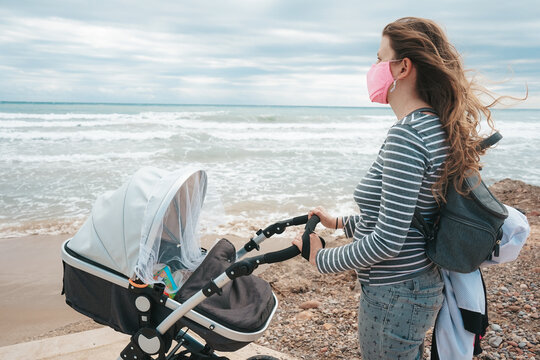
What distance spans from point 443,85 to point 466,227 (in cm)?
55

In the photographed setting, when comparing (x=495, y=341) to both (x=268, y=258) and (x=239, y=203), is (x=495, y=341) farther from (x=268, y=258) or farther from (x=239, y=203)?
(x=239, y=203)

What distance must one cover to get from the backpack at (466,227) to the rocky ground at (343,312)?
204 cm

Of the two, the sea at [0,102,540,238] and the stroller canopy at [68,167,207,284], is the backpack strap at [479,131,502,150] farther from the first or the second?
the sea at [0,102,540,238]

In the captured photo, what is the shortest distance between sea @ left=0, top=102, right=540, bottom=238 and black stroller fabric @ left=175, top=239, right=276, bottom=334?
1.48ft

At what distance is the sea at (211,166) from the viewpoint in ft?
25.1

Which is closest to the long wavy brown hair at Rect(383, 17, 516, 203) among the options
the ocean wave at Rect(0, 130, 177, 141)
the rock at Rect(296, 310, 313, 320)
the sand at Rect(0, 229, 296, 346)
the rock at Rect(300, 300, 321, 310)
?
the rock at Rect(296, 310, 313, 320)

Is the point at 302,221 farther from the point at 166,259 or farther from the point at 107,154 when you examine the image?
the point at 107,154

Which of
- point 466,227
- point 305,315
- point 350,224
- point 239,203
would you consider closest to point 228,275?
point 350,224

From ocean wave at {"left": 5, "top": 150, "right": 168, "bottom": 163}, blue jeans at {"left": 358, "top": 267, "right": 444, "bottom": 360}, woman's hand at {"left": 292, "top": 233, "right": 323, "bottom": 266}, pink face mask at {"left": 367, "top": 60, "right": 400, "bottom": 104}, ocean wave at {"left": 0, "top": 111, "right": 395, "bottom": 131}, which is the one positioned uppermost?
pink face mask at {"left": 367, "top": 60, "right": 400, "bottom": 104}

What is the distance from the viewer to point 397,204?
1524mm

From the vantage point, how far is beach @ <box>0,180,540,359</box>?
3490mm

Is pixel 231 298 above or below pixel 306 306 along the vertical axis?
above

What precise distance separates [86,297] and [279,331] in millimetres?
1945

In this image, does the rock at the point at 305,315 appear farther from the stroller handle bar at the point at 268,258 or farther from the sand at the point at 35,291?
the stroller handle bar at the point at 268,258
